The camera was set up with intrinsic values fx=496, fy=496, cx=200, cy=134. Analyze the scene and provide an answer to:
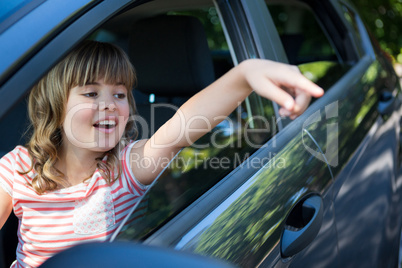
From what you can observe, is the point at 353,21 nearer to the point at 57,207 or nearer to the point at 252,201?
the point at 252,201

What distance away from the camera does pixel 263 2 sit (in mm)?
1867

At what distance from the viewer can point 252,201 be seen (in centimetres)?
130

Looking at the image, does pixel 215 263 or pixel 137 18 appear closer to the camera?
pixel 215 263

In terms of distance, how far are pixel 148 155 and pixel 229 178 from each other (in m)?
0.36

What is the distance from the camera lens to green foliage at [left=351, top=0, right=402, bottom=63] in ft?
23.1

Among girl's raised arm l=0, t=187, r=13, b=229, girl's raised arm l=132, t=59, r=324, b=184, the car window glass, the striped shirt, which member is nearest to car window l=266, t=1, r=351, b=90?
the car window glass

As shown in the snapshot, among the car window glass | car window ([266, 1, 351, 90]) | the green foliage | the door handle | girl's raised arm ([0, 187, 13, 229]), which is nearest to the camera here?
the door handle

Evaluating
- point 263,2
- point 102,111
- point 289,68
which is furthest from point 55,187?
point 263,2

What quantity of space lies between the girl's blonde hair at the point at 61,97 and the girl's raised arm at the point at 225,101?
6.6 inches

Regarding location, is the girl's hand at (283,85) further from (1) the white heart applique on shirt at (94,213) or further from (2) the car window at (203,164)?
(1) the white heart applique on shirt at (94,213)

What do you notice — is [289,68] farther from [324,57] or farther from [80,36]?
[324,57]

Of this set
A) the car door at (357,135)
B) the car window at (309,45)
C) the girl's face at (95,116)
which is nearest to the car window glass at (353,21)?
the car door at (357,135)

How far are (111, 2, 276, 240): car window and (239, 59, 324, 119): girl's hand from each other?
307mm

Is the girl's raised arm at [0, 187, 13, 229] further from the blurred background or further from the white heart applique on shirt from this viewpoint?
the blurred background
